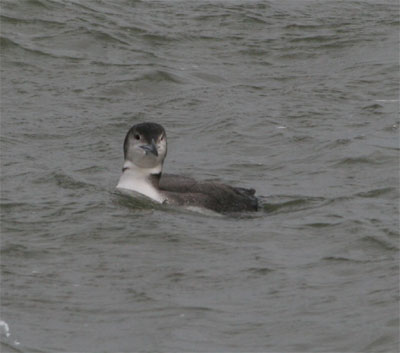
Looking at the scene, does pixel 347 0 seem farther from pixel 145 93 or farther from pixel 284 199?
pixel 284 199

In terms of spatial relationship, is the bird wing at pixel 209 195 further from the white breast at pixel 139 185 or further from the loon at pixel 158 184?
the white breast at pixel 139 185

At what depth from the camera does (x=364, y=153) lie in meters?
14.2

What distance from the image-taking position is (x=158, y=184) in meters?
12.1

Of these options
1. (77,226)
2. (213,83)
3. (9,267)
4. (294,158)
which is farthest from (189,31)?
(9,267)

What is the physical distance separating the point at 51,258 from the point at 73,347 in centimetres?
213

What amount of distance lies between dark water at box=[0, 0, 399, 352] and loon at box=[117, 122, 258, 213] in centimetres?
17

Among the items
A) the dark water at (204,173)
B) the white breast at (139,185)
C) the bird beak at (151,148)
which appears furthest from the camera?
the white breast at (139,185)

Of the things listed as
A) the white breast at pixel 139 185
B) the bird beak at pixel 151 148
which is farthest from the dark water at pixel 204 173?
the bird beak at pixel 151 148

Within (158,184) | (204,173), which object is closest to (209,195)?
(158,184)

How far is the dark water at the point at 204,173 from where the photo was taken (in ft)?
28.6

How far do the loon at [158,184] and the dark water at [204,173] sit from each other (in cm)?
17

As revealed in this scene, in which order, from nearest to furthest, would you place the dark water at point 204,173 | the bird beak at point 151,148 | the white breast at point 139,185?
the dark water at point 204,173
the bird beak at point 151,148
the white breast at point 139,185

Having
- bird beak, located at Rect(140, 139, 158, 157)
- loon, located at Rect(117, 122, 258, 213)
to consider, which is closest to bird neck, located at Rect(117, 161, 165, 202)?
loon, located at Rect(117, 122, 258, 213)

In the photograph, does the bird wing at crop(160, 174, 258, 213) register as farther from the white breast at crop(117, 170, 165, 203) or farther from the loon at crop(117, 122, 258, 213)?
the white breast at crop(117, 170, 165, 203)
